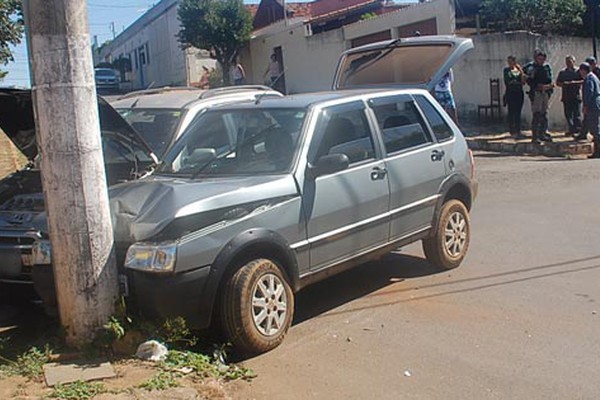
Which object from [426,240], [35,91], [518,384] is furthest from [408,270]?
[35,91]

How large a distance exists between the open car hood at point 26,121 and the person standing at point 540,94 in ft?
36.1

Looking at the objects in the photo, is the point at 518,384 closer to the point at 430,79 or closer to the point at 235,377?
the point at 235,377

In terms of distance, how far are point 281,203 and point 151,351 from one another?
1.41 m

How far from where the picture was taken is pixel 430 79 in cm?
946

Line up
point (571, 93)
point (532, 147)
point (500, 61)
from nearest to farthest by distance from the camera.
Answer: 1. point (532, 147)
2. point (571, 93)
3. point (500, 61)

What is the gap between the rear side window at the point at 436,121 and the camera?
7.20m

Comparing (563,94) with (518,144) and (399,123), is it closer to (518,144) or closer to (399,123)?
(518,144)

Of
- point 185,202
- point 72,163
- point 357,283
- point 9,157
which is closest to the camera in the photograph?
point 72,163

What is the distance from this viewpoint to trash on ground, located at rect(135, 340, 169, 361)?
4.69m

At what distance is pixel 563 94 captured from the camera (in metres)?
16.4

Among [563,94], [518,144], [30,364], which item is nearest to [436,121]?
[30,364]

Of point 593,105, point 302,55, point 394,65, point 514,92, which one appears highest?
point 302,55

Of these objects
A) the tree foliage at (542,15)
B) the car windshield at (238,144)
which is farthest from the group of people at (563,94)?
the car windshield at (238,144)

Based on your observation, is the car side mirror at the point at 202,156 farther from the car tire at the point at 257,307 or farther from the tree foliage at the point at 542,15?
the tree foliage at the point at 542,15
